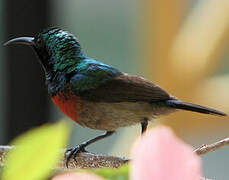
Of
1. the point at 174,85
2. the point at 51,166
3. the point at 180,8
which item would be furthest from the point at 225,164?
the point at 51,166

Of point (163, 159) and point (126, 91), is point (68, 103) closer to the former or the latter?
point (126, 91)

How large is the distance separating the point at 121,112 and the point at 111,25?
1492 millimetres

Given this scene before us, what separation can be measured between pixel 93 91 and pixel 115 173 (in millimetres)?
544

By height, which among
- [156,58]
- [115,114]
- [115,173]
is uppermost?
[115,173]

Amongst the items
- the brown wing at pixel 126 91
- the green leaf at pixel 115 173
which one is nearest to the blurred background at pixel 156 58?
the brown wing at pixel 126 91

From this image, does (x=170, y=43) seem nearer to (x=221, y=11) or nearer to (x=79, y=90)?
(x=221, y=11)

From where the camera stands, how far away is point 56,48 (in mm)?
604

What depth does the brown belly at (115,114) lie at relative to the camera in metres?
0.60

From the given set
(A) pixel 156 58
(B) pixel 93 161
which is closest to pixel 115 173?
(B) pixel 93 161

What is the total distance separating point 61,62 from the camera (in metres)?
0.62

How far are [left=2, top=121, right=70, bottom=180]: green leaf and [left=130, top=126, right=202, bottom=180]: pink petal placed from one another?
0.05 feet

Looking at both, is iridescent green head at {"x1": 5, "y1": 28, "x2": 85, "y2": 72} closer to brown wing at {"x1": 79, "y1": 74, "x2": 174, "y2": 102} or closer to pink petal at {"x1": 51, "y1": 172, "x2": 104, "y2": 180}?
brown wing at {"x1": 79, "y1": 74, "x2": 174, "y2": 102}

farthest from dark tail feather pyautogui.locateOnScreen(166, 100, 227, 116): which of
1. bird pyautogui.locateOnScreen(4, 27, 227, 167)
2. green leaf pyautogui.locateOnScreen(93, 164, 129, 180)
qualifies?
green leaf pyautogui.locateOnScreen(93, 164, 129, 180)

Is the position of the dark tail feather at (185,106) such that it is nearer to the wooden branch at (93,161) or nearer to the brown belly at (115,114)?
the brown belly at (115,114)
